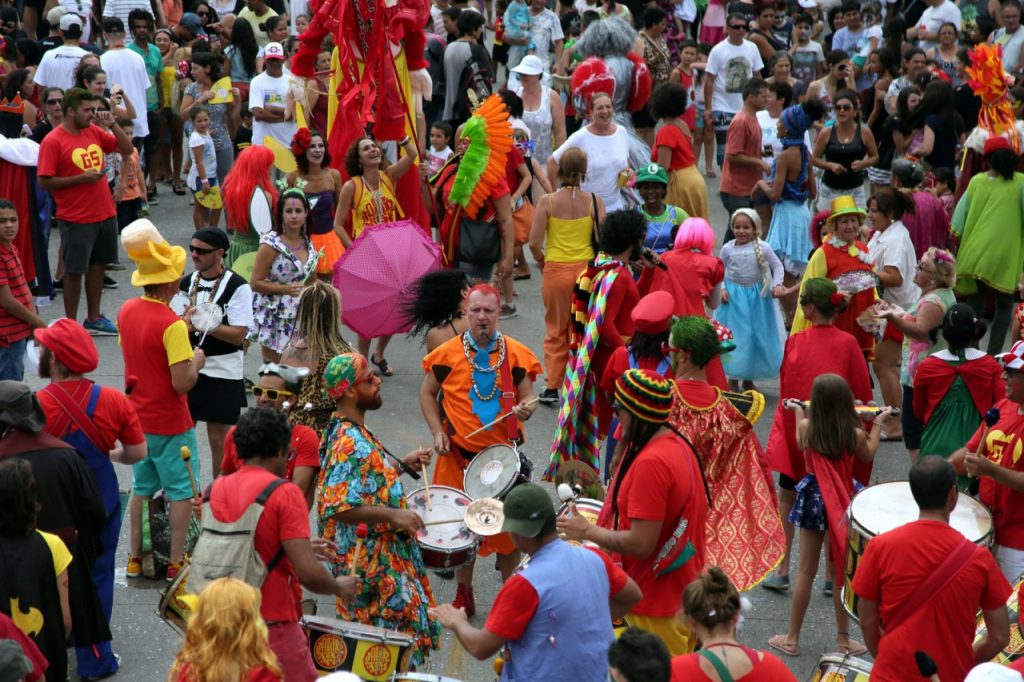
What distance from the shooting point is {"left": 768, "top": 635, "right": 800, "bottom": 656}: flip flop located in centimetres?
694

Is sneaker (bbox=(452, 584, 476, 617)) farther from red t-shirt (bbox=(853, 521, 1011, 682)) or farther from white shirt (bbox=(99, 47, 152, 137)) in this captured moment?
white shirt (bbox=(99, 47, 152, 137))

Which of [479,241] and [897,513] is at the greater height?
[897,513]

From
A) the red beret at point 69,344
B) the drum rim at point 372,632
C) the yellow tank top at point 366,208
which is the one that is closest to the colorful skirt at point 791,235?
the yellow tank top at point 366,208

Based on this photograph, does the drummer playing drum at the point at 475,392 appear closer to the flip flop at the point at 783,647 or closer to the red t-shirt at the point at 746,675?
the flip flop at the point at 783,647

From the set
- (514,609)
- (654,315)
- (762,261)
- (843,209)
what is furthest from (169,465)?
(843,209)

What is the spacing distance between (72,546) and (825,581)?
4.13 meters

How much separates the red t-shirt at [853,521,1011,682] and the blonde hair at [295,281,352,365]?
10.8 ft

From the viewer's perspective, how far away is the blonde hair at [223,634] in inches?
169

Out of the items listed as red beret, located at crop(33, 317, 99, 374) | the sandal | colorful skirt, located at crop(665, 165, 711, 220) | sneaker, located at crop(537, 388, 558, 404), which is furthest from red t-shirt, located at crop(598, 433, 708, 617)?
colorful skirt, located at crop(665, 165, 711, 220)

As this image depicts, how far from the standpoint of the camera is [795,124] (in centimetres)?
1202

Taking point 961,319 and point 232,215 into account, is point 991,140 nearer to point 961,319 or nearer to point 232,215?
point 961,319

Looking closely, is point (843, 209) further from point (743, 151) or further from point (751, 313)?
point (743, 151)

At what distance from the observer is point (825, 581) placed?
7.67 m

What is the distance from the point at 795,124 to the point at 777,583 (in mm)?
5598
